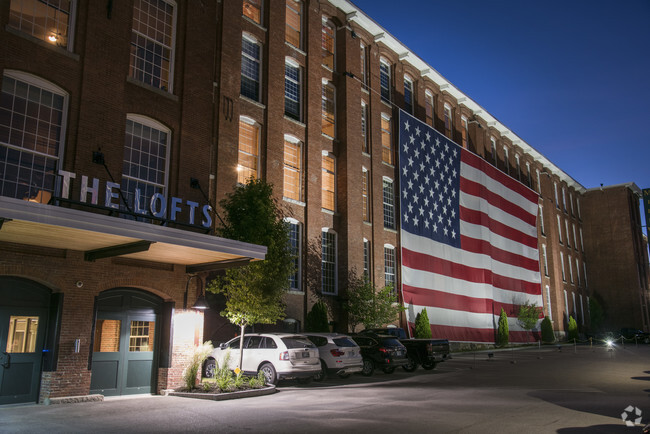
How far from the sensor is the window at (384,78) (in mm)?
35219

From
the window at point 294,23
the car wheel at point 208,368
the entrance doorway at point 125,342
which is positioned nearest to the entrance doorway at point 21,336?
the entrance doorway at point 125,342

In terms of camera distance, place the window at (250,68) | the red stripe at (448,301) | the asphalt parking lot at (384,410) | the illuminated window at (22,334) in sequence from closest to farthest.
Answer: the asphalt parking lot at (384,410)
the illuminated window at (22,334)
the window at (250,68)
the red stripe at (448,301)

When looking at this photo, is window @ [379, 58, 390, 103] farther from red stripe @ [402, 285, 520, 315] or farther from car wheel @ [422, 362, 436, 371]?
car wheel @ [422, 362, 436, 371]

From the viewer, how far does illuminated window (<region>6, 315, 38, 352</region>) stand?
13500 millimetres

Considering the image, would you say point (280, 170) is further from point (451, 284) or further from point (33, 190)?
point (451, 284)

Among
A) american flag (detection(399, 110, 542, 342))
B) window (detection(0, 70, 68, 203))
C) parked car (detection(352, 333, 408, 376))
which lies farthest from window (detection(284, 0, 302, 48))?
parked car (detection(352, 333, 408, 376))

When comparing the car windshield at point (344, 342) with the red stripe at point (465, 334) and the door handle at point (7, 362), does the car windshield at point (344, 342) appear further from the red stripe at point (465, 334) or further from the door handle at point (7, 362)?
the red stripe at point (465, 334)

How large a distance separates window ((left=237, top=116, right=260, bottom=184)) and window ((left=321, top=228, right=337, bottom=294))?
5806 millimetres

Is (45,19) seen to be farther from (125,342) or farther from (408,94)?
(408,94)

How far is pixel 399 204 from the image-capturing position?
33.3m

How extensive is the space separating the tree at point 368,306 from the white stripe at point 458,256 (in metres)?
4.41

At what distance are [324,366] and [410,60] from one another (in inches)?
999

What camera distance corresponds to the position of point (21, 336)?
13688 mm

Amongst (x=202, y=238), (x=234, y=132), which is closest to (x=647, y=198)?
(x=234, y=132)
